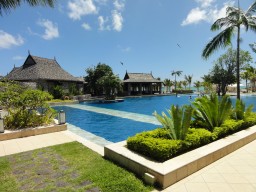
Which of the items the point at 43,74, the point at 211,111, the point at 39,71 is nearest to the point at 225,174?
the point at 211,111

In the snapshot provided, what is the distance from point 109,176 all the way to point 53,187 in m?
1.05

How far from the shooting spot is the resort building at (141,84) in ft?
123

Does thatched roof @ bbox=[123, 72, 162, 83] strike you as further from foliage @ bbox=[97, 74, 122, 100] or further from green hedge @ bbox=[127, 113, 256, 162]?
green hedge @ bbox=[127, 113, 256, 162]

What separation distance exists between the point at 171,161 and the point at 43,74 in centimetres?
2556

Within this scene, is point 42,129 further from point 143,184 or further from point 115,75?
point 115,75

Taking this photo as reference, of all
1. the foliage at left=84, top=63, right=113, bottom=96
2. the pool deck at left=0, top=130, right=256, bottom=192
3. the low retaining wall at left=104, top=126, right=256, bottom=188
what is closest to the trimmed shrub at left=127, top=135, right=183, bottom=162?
the low retaining wall at left=104, top=126, right=256, bottom=188

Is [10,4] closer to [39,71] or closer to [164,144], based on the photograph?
[164,144]

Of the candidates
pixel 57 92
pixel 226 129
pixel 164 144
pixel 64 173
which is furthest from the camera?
pixel 57 92

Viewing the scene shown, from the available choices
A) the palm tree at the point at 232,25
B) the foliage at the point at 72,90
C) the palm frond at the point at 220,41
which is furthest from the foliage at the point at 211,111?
the foliage at the point at 72,90

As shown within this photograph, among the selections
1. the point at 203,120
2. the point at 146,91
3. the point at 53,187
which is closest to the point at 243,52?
the point at 146,91

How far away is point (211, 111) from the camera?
21.1 feet

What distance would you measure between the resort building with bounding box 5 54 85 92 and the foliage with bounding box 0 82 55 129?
16.6 m

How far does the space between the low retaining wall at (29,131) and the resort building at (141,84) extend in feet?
92.5

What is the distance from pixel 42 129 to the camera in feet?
26.8
